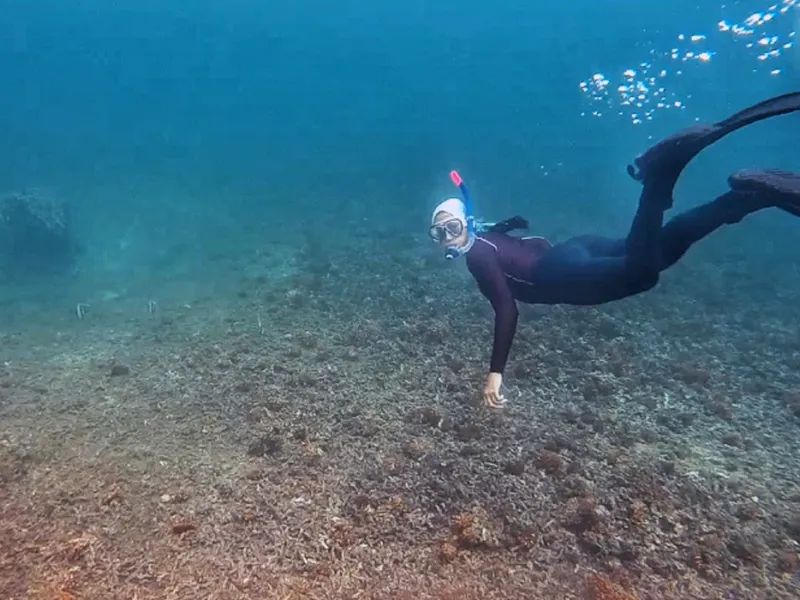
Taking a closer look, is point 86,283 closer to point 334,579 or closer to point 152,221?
point 152,221

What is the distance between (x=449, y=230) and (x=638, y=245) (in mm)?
1877

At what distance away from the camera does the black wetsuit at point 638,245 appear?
4.58m

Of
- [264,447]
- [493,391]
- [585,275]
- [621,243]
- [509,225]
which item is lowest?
[264,447]


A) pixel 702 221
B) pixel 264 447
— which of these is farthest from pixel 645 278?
pixel 264 447

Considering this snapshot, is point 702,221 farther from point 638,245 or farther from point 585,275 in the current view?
point 585,275

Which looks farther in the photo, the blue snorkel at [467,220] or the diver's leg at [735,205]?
the blue snorkel at [467,220]

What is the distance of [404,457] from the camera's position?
269 inches

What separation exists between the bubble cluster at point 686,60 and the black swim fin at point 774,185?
1484 inches

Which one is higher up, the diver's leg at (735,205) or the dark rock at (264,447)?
the diver's leg at (735,205)

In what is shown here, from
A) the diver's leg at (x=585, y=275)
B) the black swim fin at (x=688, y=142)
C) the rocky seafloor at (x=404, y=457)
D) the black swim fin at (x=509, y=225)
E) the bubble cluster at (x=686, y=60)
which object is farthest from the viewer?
the bubble cluster at (x=686, y=60)

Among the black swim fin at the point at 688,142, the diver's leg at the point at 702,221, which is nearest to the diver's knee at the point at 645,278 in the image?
the diver's leg at the point at 702,221

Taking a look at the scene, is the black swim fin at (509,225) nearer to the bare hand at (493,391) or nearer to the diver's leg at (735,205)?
the diver's leg at (735,205)

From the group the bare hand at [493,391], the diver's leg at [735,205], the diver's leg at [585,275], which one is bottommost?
the bare hand at [493,391]

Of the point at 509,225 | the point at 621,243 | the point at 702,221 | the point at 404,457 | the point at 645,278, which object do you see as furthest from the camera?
the point at 404,457
